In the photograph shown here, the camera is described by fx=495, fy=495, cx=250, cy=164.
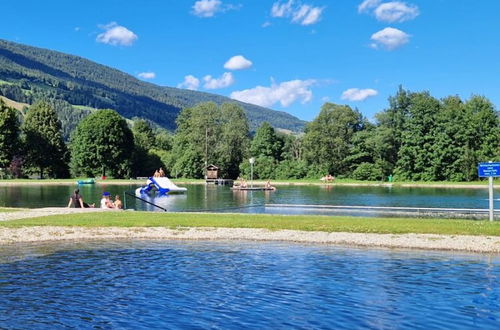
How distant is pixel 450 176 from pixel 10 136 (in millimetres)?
90355

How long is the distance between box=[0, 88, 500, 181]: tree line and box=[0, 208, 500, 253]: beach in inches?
3035

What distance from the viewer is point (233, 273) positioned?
53.7ft

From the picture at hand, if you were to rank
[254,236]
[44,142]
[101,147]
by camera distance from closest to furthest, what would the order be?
[254,236] → [101,147] → [44,142]

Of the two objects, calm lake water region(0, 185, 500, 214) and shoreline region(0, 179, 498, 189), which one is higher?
shoreline region(0, 179, 498, 189)

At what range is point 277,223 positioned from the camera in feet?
85.5

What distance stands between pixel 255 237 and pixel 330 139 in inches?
3301

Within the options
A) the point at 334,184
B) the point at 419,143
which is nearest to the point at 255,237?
the point at 334,184

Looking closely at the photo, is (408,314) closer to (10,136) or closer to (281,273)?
(281,273)

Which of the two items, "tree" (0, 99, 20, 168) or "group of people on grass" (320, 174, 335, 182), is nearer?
"group of people on grass" (320, 174, 335, 182)

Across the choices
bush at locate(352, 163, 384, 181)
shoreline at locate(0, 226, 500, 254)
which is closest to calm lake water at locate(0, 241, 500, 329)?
shoreline at locate(0, 226, 500, 254)

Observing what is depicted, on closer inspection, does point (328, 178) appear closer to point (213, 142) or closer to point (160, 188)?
point (213, 142)

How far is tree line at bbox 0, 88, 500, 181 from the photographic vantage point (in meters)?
95.3

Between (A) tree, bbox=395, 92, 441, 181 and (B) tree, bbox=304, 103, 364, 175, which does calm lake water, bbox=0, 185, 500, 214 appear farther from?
(B) tree, bbox=304, 103, 364, 175

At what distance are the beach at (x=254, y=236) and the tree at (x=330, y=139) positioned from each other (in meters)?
82.7
